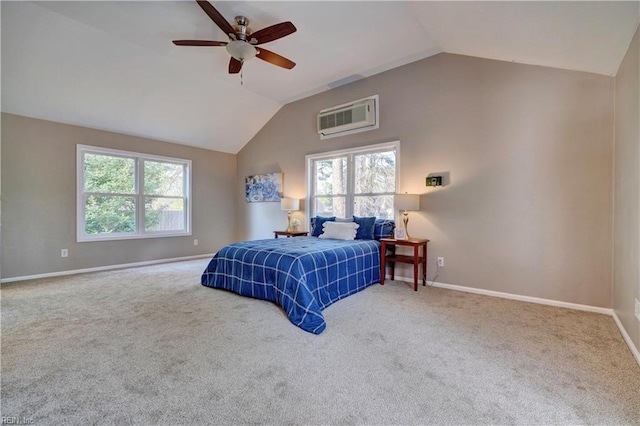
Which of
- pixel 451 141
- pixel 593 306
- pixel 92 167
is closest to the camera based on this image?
pixel 593 306

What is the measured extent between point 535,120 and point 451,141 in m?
0.88

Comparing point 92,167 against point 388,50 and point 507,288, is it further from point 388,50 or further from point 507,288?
point 507,288

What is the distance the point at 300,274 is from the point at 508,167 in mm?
2684

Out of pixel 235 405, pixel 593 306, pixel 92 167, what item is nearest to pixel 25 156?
pixel 92 167

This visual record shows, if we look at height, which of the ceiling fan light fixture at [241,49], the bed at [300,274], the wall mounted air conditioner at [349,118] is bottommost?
the bed at [300,274]

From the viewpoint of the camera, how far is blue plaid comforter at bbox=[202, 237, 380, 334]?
8.53 ft

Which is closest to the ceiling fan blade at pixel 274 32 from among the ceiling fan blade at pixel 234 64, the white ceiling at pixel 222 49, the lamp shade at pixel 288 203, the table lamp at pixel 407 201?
the white ceiling at pixel 222 49

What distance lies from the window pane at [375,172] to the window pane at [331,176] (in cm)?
26

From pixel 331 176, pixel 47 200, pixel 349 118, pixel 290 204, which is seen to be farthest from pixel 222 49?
pixel 47 200

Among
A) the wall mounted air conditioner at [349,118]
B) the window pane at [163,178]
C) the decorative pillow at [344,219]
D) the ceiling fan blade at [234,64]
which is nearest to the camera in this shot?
the ceiling fan blade at [234,64]

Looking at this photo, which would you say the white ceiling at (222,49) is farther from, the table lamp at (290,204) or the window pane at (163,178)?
the table lamp at (290,204)

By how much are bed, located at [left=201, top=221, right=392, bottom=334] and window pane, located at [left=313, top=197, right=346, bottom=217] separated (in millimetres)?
1083

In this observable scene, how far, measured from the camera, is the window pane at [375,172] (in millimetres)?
4289

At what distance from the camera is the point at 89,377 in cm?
169
